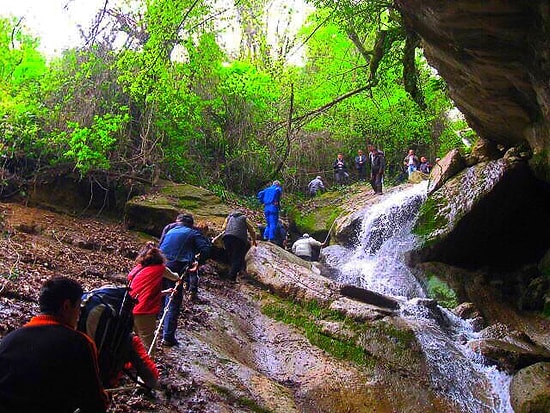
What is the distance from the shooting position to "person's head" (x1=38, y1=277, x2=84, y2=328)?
2.85m

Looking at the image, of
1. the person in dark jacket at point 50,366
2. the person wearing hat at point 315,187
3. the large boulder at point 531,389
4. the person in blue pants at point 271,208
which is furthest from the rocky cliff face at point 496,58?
the person wearing hat at point 315,187

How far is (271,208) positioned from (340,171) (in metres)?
11.0

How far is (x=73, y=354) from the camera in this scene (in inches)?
108

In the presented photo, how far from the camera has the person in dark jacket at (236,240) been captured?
35.8 ft

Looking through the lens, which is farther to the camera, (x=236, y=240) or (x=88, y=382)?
(x=236, y=240)

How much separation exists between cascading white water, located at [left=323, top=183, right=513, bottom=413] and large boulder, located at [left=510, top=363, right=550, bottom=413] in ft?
0.75

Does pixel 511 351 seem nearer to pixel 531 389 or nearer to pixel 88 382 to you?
pixel 531 389

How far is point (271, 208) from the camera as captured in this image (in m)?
14.1

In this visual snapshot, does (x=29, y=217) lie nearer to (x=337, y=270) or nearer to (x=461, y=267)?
(x=337, y=270)

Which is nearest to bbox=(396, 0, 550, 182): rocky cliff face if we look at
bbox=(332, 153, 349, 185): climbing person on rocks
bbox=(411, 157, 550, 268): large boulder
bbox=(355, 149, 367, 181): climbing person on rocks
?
bbox=(411, 157, 550, 268): large boulder

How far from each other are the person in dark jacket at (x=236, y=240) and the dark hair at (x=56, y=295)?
789cm

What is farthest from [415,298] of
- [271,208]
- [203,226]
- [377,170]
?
[377,170]

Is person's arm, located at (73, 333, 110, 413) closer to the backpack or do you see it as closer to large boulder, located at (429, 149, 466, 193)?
the backpack

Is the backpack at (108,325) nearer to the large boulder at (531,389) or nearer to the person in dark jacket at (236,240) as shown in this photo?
the large boulder at (531,389)
